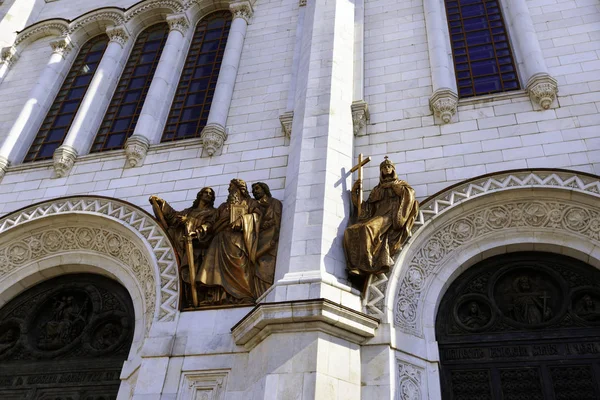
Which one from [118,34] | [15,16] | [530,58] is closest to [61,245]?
[118,34]

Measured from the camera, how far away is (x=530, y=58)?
32.2ft

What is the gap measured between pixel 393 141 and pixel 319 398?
4.78m

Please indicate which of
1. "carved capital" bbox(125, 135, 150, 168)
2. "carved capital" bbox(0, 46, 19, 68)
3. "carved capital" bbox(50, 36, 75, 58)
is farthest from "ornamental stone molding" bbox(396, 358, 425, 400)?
"carved capital" bbox(0, 46, 19, 68)

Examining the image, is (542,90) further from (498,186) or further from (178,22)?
(178,22)

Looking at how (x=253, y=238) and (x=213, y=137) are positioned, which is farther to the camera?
(x=213, y=137)

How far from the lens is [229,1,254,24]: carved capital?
13.1 m

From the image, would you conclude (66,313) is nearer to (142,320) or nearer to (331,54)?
(142,320)

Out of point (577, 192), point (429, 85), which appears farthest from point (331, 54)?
point (577, 192)

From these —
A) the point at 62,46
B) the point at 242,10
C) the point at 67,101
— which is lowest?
the point at 67,101

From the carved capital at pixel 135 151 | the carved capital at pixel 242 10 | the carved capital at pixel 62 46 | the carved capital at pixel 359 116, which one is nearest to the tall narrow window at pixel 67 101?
the carved capital at pixel 62 46

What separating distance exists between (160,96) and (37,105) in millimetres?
3036

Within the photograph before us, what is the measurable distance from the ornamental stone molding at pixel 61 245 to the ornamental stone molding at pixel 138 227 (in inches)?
1.8

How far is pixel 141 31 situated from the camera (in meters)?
14.2

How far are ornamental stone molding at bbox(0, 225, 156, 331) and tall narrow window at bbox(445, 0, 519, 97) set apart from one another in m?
6.68
